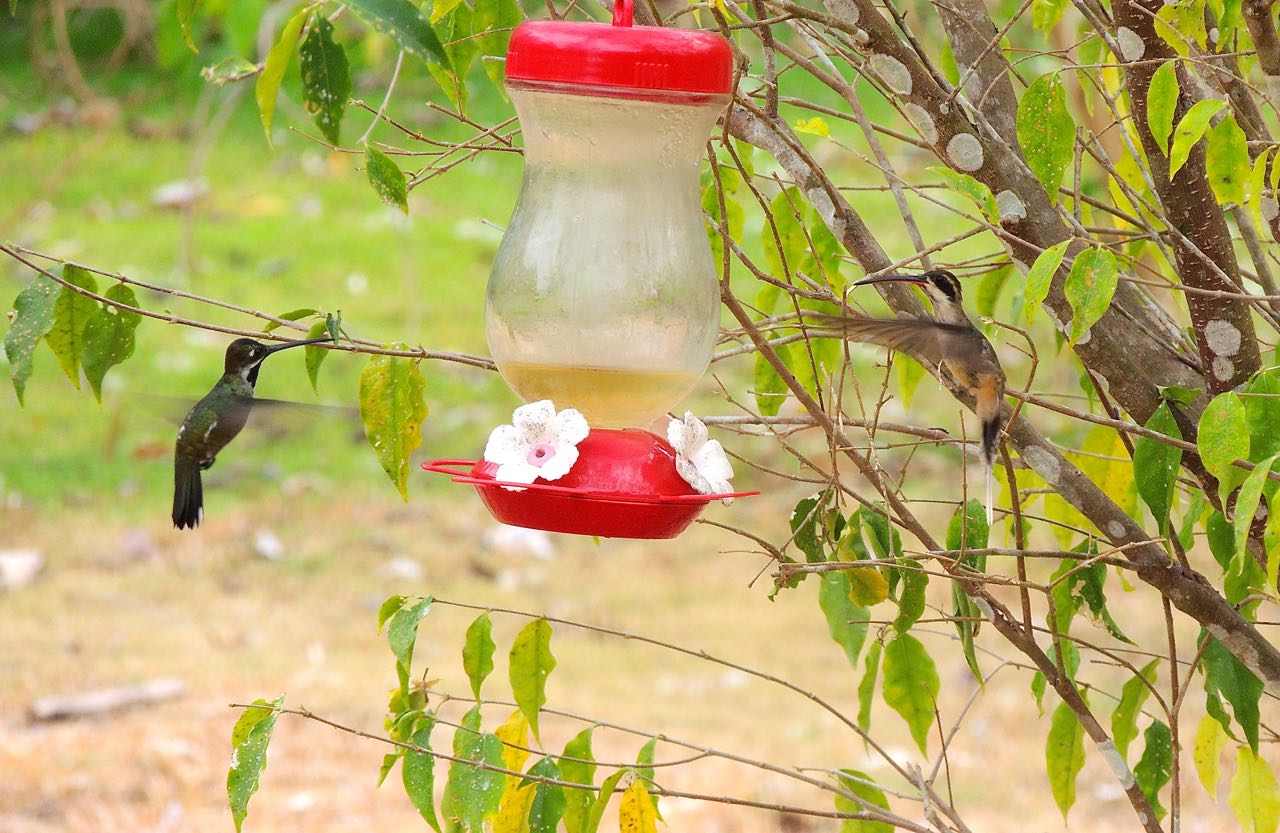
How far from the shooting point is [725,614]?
661 centimetres

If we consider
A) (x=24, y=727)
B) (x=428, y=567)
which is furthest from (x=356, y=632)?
(x=24, y=727)

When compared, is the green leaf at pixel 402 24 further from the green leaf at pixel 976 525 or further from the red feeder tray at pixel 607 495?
the green leaf at pixel 976 525

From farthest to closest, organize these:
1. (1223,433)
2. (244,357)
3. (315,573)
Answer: (315,573)
(244,357)
(1223,433)

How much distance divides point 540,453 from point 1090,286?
0.68 m

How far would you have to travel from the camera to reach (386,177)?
1988 mm

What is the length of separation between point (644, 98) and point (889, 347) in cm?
47

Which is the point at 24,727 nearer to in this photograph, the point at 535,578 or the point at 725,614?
the point at 535,578

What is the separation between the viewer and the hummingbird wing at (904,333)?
182 centimetres

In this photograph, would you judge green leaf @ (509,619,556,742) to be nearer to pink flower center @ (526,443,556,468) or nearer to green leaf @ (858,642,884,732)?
pink flower center @ (526,443,556,468)

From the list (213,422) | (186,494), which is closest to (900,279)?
(213,422)

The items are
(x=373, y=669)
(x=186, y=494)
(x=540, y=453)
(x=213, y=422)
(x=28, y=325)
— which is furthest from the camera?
(x=373, y=669)

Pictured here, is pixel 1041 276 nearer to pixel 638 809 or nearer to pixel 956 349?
pixel 956 349

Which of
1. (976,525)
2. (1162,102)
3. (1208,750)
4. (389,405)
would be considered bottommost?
(1208,750)

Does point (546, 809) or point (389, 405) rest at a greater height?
point (389, 405)
